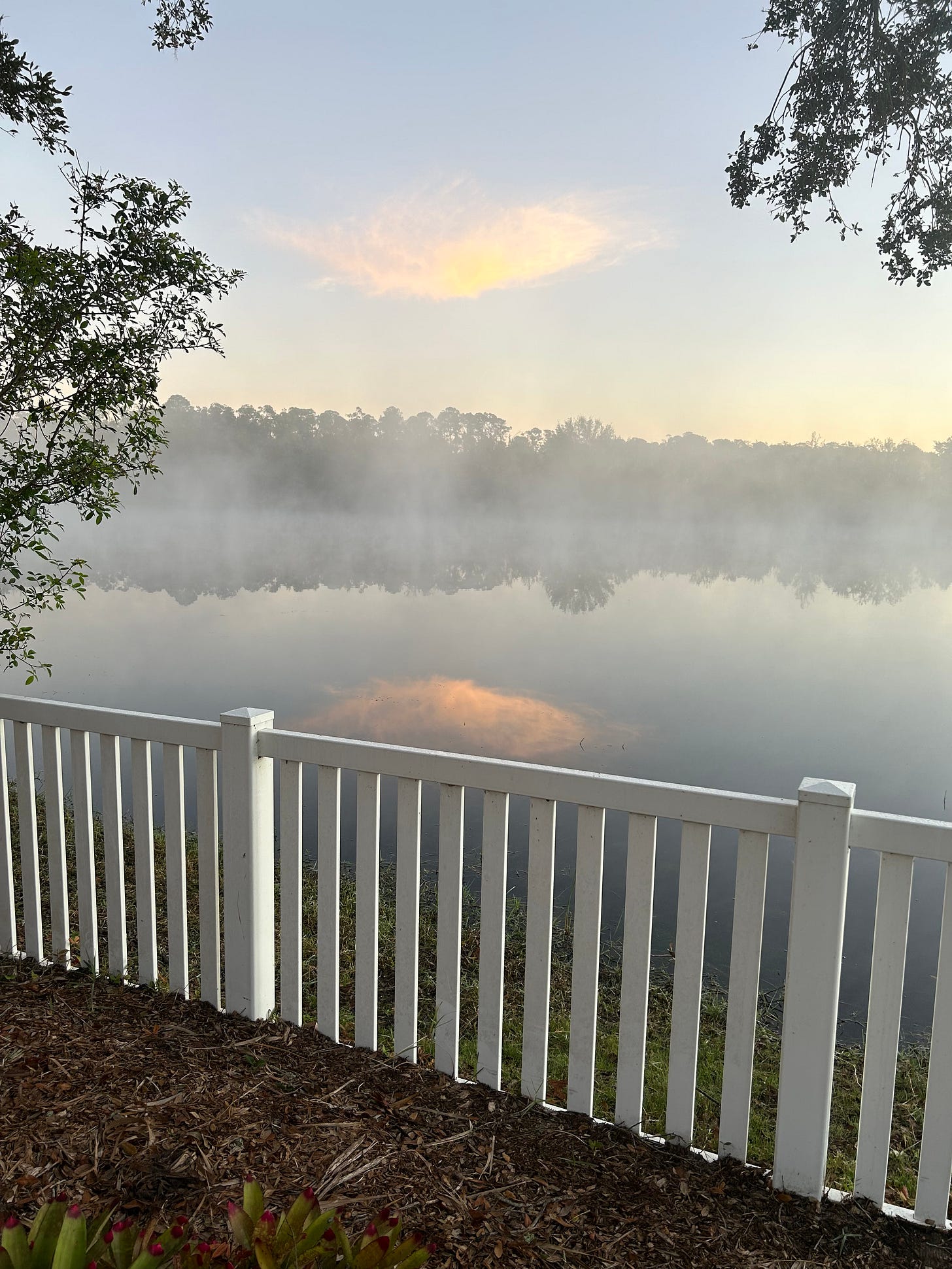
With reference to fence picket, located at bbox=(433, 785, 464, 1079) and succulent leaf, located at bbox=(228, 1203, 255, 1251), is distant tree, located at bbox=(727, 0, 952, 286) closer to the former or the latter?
fence picket, located at bbox=(433, 785, 464, 1079)

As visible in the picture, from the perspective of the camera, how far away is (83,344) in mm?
3131

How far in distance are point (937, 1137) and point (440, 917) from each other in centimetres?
152

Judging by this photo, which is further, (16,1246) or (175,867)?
(175,867)

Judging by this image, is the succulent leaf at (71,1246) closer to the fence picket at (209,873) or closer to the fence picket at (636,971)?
the fence picket at (636,971)

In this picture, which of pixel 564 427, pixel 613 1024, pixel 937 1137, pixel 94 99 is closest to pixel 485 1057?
pixel 937 1137

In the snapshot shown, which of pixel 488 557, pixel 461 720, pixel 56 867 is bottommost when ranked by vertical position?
pixel 461 720

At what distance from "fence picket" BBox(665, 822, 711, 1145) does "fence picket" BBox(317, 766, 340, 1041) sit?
117 cm

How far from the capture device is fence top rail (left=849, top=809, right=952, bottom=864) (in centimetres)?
202

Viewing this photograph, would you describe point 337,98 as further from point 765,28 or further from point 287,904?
point 287,904

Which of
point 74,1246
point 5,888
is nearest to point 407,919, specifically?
point 74,1246

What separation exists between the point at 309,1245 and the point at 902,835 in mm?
1698

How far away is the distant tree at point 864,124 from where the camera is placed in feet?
15.6

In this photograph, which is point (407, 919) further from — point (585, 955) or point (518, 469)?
point (518, 469)

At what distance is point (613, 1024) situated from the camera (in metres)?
4.81
